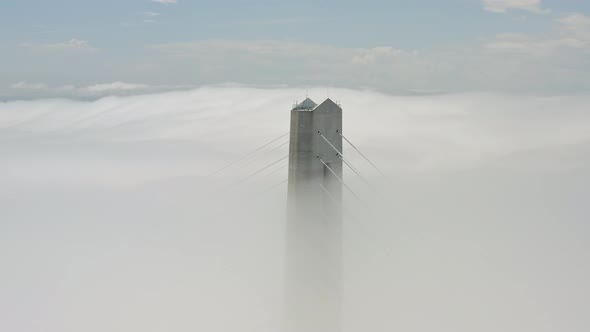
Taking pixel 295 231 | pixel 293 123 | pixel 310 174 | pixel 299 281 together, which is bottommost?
pixel 299 281

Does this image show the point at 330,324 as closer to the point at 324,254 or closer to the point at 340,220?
the point at 324,254

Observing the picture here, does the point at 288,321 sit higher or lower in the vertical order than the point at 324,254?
lower

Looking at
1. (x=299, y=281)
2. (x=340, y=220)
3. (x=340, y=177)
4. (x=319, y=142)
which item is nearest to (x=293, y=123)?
(x=319, y=142)

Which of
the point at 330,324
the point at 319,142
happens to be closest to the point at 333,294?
the point at 330,324

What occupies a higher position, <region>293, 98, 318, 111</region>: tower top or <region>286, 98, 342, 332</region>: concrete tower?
<region>293, 98, 318, 111</region>: tower top

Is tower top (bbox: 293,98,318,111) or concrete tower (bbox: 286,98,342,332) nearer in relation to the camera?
concrete tower (bbox: 286,98,342,332)

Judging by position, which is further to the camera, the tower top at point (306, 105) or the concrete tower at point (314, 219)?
the tower top at point (306, 105)

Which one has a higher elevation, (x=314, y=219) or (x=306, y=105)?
(x=306, y=105)
